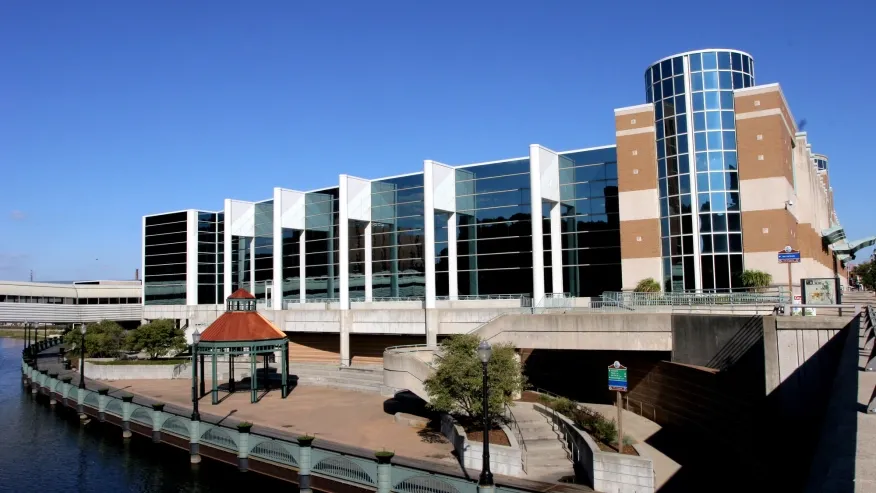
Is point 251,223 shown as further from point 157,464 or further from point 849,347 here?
point 849,347

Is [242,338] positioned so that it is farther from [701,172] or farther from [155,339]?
[701,172]

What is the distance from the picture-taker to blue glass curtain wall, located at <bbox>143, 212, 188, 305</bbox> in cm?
6450

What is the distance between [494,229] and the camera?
147ft

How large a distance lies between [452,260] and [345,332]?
8.87 meters

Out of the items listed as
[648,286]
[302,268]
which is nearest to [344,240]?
[302,268]

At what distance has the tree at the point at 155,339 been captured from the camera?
4775 cm

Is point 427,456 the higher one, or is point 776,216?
point 776,216

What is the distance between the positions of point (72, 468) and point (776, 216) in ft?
113

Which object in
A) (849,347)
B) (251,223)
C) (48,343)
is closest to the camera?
(849,347)

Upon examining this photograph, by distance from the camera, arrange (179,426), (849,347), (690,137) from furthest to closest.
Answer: (690,137), (179,426), (849,347)

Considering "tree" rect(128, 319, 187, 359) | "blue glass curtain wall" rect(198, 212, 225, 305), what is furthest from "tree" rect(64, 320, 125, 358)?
"blue glass curtain wall" rect(198, 212, 225, 305)

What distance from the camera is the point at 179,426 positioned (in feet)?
83.5

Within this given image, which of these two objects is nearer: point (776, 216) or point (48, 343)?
point (776, 216)

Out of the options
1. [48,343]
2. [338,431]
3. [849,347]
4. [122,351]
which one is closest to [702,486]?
[849,347]
